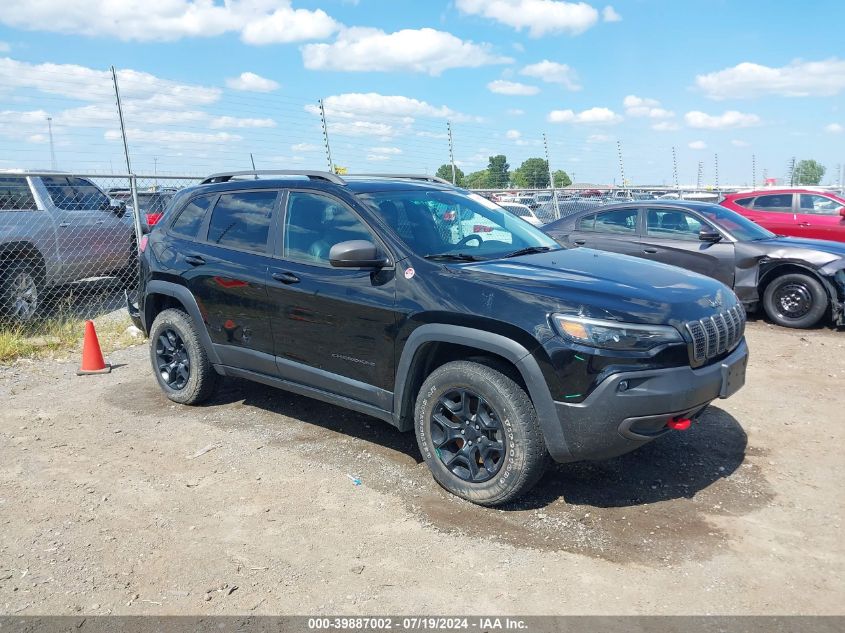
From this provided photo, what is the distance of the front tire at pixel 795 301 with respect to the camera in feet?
27.1

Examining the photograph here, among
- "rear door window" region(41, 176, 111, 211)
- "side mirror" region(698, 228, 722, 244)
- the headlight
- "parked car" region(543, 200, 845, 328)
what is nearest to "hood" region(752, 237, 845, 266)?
"parked car" region(543, 200, 845, 328)

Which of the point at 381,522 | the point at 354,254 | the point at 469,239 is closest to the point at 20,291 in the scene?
the point at 354,254

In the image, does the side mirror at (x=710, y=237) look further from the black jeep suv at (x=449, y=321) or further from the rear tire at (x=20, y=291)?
the rear tire at (x=20, y=291)

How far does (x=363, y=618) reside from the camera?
297 centimetres

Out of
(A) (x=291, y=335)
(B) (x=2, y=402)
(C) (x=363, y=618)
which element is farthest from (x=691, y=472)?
(B) (x=2, y=402)

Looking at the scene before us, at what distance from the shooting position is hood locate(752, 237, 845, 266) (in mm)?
8219

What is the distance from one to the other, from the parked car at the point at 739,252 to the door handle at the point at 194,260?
4059 mm

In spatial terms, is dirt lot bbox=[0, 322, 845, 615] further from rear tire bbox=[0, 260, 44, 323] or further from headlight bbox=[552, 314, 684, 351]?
rear tire bbox=[0, 260, 44, 323]

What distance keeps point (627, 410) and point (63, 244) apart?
8.23 metres

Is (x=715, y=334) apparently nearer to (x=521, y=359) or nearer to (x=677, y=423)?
(x=677, y=423)

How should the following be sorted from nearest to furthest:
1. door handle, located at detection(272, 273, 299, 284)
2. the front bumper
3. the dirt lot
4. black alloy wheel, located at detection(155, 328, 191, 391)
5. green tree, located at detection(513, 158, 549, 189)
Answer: the dirt lot, the front bumper, door handle, located at detection(272, 273, 299, 284), black alloy wheel, located at detection(155, 328, 191, 391), green tree, located at detection(513, 158, 549, 189)

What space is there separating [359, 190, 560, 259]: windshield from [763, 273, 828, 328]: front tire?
15.6 feet

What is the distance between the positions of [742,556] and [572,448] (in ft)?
3.02

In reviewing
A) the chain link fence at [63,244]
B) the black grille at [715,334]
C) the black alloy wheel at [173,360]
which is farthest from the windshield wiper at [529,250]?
the chain link fence at [63,244]
